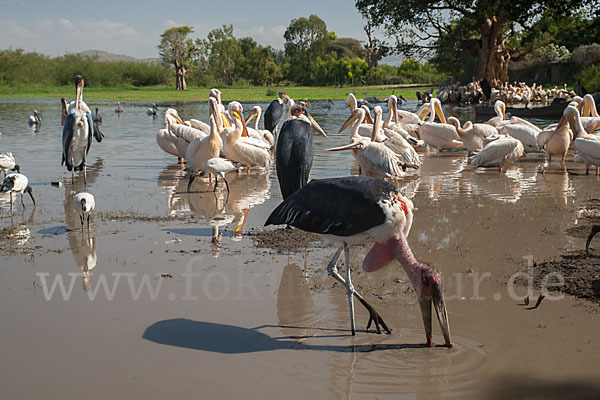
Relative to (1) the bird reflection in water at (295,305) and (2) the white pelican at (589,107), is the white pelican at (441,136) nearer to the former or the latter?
(2) the white pelican at (589,107)

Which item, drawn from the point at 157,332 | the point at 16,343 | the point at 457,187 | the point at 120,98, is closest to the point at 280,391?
the point at 157,332

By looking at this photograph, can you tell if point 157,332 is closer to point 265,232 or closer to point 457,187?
point 265,232

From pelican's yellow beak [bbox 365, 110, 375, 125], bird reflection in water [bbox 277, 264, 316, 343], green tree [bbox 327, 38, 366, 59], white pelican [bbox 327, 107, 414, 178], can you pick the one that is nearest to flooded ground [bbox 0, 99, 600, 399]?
bird reflection in water [bbox 277, 264, 316, 343]

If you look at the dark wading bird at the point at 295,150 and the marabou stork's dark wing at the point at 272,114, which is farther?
the marabou stork's dark wing at the point at 272,114

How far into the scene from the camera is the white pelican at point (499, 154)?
1158 centimetres

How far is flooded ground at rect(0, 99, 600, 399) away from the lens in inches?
150

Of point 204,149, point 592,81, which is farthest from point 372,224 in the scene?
point 592,81

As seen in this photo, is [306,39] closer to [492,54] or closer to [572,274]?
[492,54]

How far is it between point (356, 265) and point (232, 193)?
4.33 metres

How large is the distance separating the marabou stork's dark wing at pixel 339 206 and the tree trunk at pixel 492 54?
35640 mm

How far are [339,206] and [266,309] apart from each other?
1.13 m

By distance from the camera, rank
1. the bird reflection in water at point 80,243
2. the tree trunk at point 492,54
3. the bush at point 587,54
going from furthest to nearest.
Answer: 1. the bush at point 587,54
2. the tree trunk at point 492,54
3. the bird reflection in water at point 80,243

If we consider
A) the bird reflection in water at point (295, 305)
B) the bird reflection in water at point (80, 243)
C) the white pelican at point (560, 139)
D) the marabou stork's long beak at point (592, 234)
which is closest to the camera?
the bird reflection in water at point (295, 305)

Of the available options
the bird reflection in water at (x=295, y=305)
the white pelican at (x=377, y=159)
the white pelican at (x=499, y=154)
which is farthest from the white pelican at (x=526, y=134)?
the bird reflection in water at (x=295, y=305)
